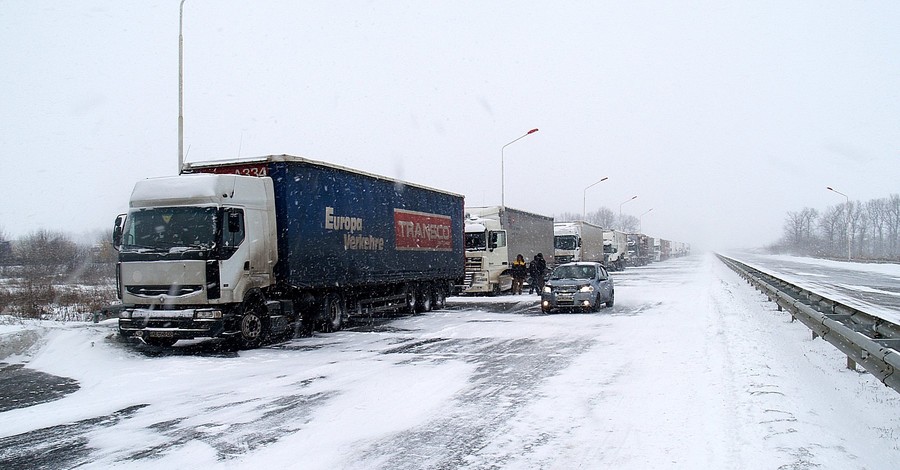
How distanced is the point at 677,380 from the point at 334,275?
8225mm

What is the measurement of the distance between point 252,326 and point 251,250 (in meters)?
1.46

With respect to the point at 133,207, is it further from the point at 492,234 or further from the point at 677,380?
the point at 492,234

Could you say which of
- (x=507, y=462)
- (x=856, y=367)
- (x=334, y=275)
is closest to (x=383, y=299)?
(x=334, y=275)

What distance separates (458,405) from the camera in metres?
7.51

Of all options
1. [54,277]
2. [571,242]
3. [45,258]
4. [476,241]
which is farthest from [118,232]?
[571,242]

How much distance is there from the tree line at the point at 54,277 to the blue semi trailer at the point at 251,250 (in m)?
7.87

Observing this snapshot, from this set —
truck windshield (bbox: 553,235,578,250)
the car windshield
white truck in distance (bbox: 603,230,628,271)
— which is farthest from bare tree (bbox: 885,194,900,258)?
the car windshield

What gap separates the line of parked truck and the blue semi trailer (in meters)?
0.02

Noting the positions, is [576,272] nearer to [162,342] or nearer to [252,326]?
Answer: [252,326]

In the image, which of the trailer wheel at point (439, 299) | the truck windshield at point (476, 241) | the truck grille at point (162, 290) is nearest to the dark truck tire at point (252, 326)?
the truck grille at point (162, 290)

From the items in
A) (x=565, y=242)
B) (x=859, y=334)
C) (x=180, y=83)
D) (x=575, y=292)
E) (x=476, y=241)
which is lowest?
(x=575, y=292)

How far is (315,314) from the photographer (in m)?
14.6

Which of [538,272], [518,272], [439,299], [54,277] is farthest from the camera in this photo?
[54,277]

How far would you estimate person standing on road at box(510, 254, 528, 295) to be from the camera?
27984 mm
